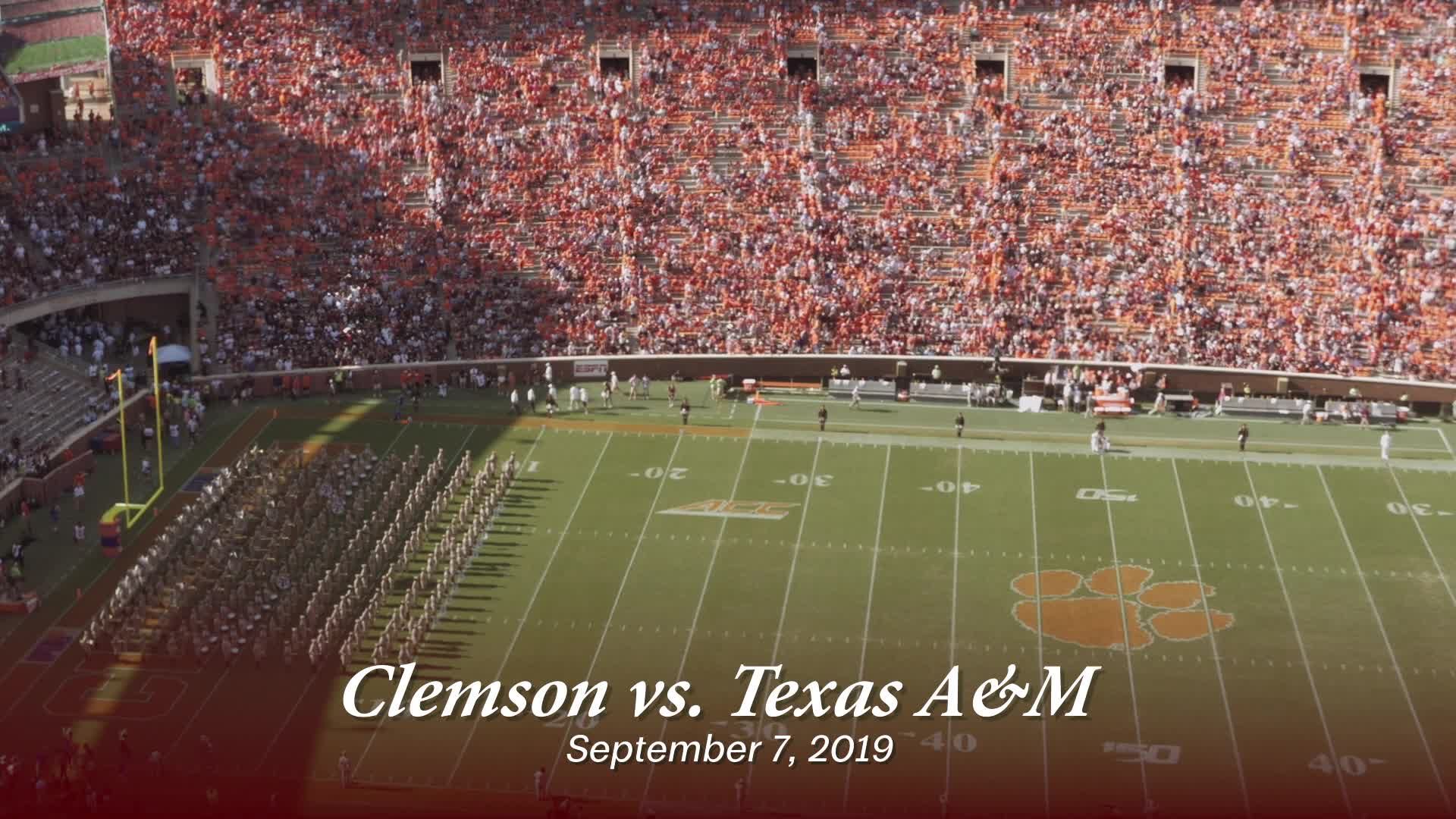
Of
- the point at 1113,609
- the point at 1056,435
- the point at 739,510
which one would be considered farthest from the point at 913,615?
the point at 1056,435

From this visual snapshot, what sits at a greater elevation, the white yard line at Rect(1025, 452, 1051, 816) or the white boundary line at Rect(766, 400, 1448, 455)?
the white boundary line at Rect(766, 400, 1448, 455)

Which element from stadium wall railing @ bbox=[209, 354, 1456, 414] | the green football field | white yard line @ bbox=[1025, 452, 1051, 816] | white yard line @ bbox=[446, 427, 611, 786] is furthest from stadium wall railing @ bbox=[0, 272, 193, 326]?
white yard line @ bbox=[1025, 452, 1051, 816]

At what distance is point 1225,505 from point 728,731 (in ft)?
49.7

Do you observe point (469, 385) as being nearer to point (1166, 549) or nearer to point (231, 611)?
point (231, 611)

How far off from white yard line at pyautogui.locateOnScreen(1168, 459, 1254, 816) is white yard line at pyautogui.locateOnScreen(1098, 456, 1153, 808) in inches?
63.0

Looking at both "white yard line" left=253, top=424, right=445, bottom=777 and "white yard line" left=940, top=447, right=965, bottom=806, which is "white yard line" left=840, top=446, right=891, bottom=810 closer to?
"white yard line" left=940, top=447, right=965, bottom=806

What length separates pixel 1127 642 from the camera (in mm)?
41594

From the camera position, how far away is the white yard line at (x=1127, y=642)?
3716 centimetres

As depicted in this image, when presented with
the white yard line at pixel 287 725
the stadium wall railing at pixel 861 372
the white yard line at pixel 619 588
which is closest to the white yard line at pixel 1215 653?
the stadium wall railing at pixel 861 372

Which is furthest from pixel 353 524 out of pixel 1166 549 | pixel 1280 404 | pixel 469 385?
pixel 1280 404

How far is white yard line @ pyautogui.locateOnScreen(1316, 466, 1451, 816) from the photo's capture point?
36938 millimetres

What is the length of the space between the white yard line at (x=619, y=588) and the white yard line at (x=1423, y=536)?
1555cm

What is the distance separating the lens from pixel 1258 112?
198ft

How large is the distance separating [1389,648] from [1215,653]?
140 inches
